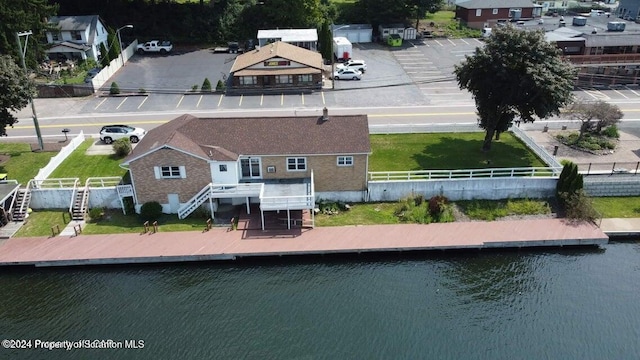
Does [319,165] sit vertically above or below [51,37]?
below

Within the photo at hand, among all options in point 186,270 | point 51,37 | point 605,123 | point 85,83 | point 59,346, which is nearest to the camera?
point 59,346

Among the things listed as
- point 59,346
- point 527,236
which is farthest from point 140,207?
point 527,236

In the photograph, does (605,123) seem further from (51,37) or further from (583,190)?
(51,37)

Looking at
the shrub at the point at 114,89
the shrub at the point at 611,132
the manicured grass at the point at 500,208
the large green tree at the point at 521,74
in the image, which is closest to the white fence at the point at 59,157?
the shrub at the point at 114,89

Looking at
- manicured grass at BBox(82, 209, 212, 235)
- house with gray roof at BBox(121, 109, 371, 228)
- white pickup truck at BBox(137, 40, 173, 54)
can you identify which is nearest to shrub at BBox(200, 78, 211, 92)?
white pickup truck at BBox(137, 40, 173, 54)

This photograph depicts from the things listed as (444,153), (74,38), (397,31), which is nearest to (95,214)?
(444,153)

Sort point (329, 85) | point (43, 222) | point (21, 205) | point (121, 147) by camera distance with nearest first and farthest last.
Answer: point (43, 222) < point (21, 205) < point (121, 147) < point (329, 85)

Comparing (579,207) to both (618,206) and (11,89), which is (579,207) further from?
(11,89)
